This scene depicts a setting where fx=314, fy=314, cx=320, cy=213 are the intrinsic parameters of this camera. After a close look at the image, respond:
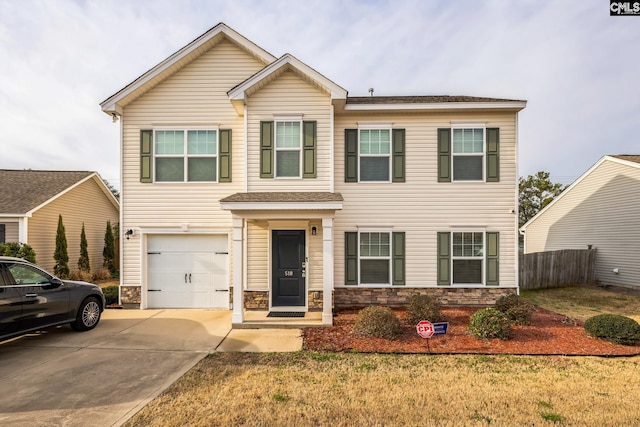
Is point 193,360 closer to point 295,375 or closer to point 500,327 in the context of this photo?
point 295,375

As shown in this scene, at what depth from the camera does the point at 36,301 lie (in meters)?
6.23

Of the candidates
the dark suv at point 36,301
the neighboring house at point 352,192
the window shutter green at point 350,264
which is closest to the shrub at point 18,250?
the neighboring house at point 352,192

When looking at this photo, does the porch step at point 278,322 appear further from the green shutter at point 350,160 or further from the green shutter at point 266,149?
the green shutter at point 350,160

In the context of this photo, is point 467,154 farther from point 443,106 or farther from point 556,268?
point 556,268

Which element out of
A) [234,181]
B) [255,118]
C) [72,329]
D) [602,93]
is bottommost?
[72,329]

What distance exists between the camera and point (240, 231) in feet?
25.6

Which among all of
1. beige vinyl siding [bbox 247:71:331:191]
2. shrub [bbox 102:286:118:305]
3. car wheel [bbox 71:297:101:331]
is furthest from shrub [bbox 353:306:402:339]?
shrub [bbox 102:286:118:305]

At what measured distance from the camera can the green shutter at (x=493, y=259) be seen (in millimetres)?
9414

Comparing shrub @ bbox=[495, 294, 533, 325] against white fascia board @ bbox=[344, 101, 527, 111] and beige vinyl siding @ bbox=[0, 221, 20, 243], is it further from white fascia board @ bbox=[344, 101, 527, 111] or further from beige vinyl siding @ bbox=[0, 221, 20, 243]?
beige vinyl siding @ bbox=[0, 221, 20, 243]

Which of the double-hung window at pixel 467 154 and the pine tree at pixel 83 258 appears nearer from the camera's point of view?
the double-hung window at pixel 467 154

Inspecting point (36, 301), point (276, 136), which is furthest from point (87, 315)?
point (276, 136)

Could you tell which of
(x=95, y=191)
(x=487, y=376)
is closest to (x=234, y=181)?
(x=487, y=376)

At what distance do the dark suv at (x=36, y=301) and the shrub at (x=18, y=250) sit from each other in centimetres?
686

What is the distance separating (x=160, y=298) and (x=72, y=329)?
7.72ft
